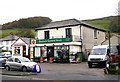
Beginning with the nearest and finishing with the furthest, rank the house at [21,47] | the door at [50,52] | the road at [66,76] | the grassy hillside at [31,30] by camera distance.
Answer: the road at [66,76]
the door at [50,52]
the house at [21,47]
the grassy hillside at [31,30]

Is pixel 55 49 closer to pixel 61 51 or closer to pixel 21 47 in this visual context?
pixel 61 51

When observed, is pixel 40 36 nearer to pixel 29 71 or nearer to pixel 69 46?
pixel 69 46

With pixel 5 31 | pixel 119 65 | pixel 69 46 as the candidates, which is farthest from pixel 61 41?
pixel 5 31

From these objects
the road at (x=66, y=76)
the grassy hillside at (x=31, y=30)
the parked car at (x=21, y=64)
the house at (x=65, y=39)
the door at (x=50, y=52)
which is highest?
the grassy hillside at (x=31, y=30)

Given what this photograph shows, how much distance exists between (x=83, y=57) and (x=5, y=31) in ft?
252

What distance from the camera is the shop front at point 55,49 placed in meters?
39.2

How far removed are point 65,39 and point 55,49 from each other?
96.1 inches

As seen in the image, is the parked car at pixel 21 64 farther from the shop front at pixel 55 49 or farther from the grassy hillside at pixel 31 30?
the grassy hillside at pixel 31 30

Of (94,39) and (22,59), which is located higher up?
(94,39)

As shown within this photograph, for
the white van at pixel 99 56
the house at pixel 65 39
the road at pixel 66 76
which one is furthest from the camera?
the house at pixel 65 39

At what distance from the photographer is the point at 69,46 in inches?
1567

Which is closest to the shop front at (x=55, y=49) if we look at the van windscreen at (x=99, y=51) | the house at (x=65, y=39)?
the house at (x=65, y=39)

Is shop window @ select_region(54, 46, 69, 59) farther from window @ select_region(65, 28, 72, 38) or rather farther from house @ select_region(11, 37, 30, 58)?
house @ select_region(11, 37, 30, 58)

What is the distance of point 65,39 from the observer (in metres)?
40.2
